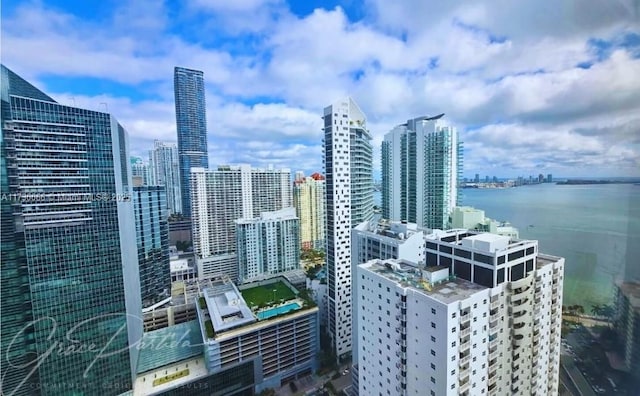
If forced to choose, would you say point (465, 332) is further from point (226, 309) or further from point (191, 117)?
point (191, 117)

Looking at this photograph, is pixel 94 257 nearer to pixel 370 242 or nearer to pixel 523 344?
pixel 370 242

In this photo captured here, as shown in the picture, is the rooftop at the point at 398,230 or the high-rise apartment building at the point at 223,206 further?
the high-rise apartment building at the point at 223,206

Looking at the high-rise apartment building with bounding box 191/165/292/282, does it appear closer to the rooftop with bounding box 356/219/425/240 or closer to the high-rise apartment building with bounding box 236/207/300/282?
the high-rise apartment building with bounding box 236/207/300/282

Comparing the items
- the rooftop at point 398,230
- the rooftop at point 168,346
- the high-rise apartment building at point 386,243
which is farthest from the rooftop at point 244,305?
the rooftop at point 398,230

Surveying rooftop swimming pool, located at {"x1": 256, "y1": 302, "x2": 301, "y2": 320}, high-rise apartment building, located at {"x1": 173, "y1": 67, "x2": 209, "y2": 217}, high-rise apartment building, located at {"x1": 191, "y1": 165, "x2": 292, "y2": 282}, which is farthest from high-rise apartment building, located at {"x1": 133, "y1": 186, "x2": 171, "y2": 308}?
high-rise apartment building, located at {"x1": 173, "y1": 67, "x2": 209, "y2": 217}

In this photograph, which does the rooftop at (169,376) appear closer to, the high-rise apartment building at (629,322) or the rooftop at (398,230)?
the rooftop at (398,230)

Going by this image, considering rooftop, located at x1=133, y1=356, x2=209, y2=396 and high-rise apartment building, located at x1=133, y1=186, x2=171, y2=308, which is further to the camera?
high-rise apartment building, located at x1=133, y1=186, x2=171, y2=308
